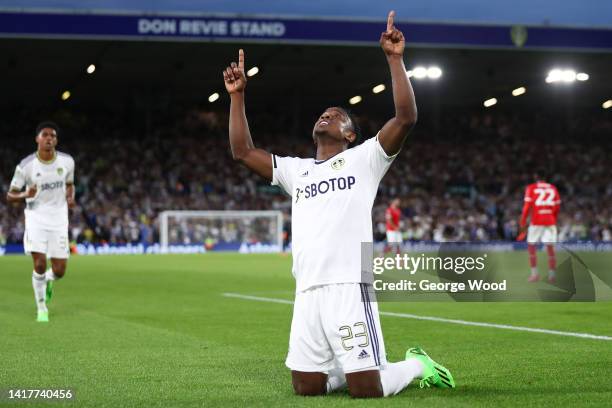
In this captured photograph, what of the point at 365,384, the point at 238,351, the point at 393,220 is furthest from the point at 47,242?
the point at 393,220

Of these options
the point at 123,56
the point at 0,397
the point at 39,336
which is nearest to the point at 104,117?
the point at 123,56

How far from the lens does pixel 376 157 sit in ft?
19.5

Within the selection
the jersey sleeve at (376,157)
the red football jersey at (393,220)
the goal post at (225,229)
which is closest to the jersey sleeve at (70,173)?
the jersey sleeve at (376,157)

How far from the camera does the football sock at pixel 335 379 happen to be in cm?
611

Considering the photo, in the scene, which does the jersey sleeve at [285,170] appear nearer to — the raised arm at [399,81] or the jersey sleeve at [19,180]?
the raised arm at [399,81]

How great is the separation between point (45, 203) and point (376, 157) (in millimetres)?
7322

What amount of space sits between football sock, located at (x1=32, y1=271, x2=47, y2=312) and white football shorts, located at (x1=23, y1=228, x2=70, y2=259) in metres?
0.31

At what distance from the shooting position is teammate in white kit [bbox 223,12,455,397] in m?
5.74

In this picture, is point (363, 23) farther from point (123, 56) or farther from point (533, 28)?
point (123, 56)

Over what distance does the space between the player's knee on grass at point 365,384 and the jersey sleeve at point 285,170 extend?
1.24 meters

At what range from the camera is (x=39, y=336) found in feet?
32.6

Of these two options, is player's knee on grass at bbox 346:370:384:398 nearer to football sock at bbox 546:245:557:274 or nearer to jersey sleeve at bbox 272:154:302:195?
jersey sleeve at bbox 272:154:302:195

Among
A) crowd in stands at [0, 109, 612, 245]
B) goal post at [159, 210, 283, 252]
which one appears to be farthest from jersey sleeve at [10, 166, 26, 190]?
goal post at [159, 210, 283, 252]

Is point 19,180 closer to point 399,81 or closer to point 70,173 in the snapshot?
point 70,173
